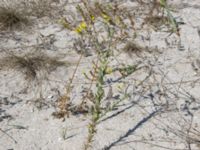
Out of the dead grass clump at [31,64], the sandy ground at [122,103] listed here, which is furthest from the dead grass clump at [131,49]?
the dead grass clump at [31,64]

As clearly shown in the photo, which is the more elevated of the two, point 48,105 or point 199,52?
point 199,52

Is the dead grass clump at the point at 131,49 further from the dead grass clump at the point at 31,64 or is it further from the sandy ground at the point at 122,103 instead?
the dead grass clump at the point at 31,64

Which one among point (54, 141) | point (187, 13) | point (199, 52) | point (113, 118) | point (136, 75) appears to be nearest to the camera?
point (54, 141)

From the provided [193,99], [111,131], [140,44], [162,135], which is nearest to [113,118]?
[111,131]

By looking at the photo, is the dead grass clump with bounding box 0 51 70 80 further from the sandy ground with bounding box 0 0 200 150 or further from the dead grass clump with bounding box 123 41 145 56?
the dead grass clump with bounding box 123 41 145 56

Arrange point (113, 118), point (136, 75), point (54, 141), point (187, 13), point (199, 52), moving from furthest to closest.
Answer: point (187, 13) → point (199, 52) → point (136, 75) → point (113, 118) → point (54, 141)

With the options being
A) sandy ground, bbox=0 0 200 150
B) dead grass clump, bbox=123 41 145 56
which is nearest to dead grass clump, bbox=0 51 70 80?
sandy ground, bbox=0 0 200 150

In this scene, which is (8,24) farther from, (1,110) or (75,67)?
(1,110)
